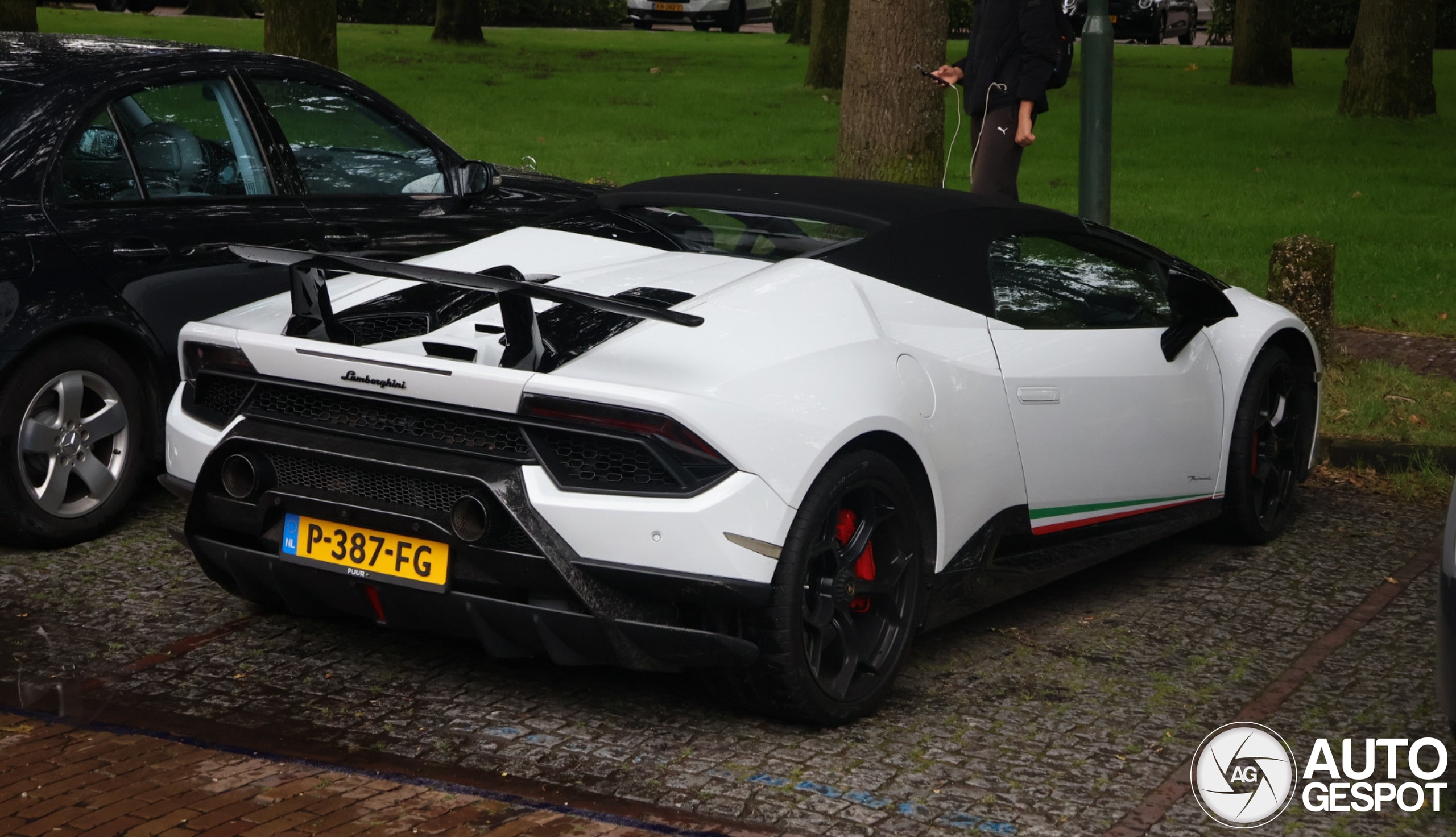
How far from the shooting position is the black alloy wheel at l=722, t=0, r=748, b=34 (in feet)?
136

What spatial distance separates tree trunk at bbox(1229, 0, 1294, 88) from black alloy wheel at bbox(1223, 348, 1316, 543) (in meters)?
19.2

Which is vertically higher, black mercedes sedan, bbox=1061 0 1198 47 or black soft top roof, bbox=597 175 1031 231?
black mercedes sedan, bbox=1061 0 1198 47

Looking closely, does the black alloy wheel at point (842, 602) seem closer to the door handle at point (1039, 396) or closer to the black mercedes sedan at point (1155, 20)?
the door handle at point (1039, 396)

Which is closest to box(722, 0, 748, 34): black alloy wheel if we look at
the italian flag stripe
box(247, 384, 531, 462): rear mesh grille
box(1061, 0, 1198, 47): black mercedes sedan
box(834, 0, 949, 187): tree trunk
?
box(1061, 0, 1198, 47): black mercedes sedan

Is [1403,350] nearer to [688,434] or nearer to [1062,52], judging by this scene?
[1062,52]

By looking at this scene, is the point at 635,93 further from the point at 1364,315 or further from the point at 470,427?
the point at 470,427

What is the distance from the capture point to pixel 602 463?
391 cm

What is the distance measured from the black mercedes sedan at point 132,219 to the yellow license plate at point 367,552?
173cm

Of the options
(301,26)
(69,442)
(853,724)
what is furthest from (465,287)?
(301,26)

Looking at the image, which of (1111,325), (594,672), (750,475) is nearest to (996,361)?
(1111,325)

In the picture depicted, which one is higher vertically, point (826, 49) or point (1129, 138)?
point (826, 49)

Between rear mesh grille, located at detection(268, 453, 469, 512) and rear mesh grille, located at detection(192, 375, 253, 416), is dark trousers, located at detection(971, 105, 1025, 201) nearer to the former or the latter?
rear mesh grille, located at detection(192, 375, 253, 416)

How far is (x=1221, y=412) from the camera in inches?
229

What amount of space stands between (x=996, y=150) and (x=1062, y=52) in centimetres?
63
